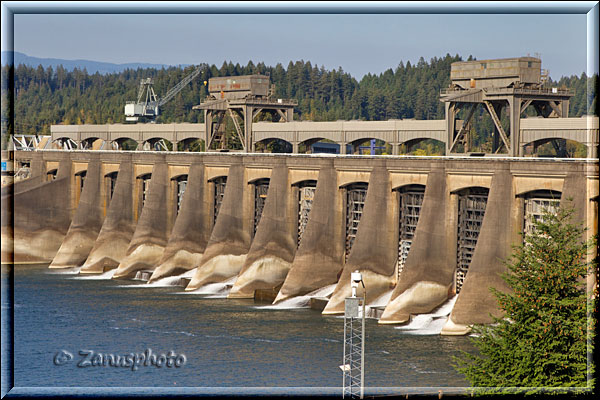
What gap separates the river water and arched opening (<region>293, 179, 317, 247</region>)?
7443 millimetres

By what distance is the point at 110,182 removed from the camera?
84062 mm

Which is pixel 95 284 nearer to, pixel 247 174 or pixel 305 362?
pixel 247 174

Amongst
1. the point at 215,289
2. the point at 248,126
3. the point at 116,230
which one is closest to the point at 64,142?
the point at 116,230

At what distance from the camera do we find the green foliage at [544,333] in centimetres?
2966

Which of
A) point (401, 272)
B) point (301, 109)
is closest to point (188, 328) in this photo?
point (401, 272)

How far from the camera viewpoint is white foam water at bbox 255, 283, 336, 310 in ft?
192

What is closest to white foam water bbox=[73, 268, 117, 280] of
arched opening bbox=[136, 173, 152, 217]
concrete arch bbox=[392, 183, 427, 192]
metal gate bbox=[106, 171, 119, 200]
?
arched opening bbox=[136, 173, 152, 217]

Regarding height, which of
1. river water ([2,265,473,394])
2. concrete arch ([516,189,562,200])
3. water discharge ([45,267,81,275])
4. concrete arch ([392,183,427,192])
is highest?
concrete arch ([392,183,427,192])

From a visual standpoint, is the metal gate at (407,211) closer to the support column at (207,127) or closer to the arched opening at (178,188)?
the arched opening at (178,188)

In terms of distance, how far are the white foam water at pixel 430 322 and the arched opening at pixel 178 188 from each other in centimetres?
2870

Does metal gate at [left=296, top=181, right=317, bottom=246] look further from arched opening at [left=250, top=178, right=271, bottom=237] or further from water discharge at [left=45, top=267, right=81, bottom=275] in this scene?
water discharge at [left=45, top=267, right=81, bottom=275]

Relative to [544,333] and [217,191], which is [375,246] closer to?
[217,191]

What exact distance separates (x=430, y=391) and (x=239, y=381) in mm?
9115

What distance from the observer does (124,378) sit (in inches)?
1727
